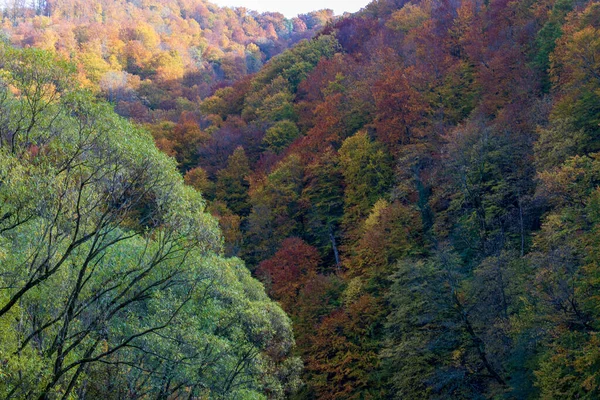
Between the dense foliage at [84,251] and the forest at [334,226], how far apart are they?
0.07 m

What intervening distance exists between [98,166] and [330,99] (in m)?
40.8

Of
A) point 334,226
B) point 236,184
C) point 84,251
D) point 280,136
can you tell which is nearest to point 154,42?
point 280,136

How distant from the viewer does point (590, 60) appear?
2972cm

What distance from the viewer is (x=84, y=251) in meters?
14.4

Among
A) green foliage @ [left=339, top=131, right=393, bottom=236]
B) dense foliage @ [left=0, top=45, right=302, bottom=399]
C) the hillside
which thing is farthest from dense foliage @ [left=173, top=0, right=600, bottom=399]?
the hillside

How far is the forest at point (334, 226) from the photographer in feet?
39.6

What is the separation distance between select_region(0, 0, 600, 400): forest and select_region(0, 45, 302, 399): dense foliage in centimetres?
7

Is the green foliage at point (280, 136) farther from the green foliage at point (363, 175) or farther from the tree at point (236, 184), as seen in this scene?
the green foliage at point (363, 175)

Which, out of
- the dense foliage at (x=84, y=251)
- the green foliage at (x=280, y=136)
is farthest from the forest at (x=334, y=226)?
the green foliage at (x=280, y=136)

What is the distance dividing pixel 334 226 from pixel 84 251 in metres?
27.5

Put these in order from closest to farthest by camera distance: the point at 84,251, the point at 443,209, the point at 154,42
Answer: the point at 84,251 → the point at 443,209 → the point at 154,42

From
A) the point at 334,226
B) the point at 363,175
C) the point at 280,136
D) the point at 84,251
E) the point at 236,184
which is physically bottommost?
the point at 334,226

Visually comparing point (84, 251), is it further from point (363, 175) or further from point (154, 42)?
point (154, 42)

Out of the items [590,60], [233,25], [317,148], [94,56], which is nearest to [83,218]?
[590,60]
